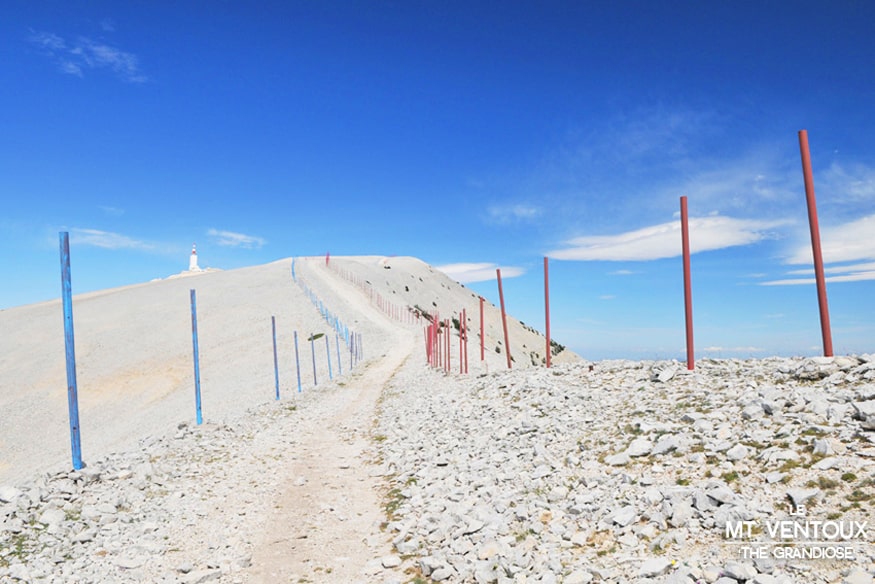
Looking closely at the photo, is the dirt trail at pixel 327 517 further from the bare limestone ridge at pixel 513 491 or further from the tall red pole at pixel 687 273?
the tall red pole at pixel 687 273

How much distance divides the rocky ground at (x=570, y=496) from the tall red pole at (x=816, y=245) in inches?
20.9

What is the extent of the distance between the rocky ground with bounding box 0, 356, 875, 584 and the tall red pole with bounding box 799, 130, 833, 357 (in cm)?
53

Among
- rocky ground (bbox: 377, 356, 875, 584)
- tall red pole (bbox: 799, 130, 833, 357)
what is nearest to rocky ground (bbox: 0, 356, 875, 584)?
rocky ground (bbox: 377, 356, 875, 584)

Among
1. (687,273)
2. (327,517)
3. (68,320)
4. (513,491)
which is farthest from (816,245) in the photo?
(68,320)

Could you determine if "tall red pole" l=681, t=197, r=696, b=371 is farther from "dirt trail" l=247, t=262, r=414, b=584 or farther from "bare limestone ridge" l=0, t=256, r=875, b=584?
"dirt trail" l=247, t=262, r=414, b=584

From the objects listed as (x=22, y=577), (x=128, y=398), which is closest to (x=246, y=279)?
(x=128, y=398)

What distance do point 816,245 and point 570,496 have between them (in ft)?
20.1

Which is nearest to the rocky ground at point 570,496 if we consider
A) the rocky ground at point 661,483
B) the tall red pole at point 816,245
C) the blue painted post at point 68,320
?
the rocky ground at point 661,483

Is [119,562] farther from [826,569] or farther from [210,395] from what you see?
[210,395]

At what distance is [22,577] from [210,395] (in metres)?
36.4

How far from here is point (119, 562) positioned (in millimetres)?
7715

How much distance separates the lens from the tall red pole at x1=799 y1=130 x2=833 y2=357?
8883 millimetres

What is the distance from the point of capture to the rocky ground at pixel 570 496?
5562 mm

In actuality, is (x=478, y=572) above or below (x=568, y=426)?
below
